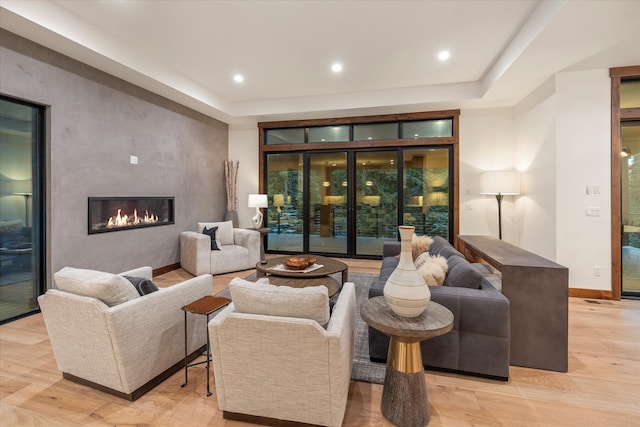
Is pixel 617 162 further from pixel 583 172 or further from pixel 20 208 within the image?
pixel 20 208

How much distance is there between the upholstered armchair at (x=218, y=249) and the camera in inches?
183

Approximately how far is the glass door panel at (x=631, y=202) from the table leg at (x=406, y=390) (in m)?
3.92

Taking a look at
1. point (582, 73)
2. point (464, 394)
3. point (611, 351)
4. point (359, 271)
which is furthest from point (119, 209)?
point (582, 73)

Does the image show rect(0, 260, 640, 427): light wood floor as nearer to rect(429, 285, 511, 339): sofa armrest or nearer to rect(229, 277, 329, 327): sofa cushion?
rect(429, 285, 511, 339): sofa armrest

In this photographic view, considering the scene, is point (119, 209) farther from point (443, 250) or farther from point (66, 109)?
point (443, 250)

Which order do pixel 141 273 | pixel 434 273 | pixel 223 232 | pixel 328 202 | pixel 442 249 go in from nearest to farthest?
pixel 434 273, pixel 141 273, pixel 442 249, pixel 223 232, pixel 328 202

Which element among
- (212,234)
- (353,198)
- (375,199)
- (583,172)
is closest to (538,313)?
(583,172)

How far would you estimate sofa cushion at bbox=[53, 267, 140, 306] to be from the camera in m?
1.80

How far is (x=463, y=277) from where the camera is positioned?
227 centimetres

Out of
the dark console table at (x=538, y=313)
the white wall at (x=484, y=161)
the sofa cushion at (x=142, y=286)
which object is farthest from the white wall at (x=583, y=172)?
the sofa cushion at (x=142, y=286)

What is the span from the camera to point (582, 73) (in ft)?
12.2

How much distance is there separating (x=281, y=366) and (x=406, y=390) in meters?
0.72

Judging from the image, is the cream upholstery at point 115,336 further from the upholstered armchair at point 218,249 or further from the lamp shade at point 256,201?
the lamp shade at point 256,201

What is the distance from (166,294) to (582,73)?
514cm
